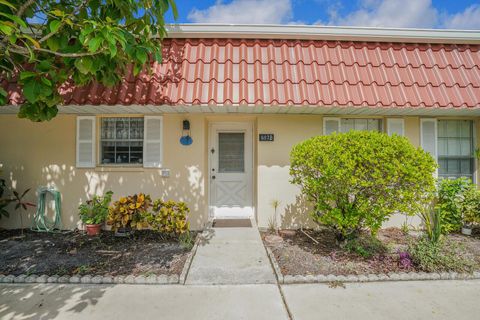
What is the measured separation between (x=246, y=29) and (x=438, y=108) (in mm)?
4117

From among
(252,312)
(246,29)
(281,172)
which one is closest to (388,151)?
(281,172)

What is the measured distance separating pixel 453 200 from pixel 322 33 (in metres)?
4.51

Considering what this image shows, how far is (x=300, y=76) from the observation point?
5027 millimetres

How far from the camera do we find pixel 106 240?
4.97m

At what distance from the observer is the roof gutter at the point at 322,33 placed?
539 centimetres

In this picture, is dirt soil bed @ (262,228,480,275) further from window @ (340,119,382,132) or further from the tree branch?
the tree branch

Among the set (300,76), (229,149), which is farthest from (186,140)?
(300,76)

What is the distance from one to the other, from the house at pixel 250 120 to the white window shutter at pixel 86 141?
0.02 meters

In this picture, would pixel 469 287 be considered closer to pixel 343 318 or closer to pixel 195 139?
pixel 343 318

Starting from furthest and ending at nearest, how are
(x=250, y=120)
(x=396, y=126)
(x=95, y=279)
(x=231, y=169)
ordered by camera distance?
(x=231, y=169)
(x=250, y=120)
(x=396, y=126)
(x=95, y=279)

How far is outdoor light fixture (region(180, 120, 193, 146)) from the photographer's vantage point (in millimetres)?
5574

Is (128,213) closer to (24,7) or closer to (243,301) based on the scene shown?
(243,301)

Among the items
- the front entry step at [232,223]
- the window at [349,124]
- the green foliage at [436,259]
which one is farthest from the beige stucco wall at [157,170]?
the green foliage at [436,259]

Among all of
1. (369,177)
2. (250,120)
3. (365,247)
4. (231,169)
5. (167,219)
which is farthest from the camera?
(231,169)
